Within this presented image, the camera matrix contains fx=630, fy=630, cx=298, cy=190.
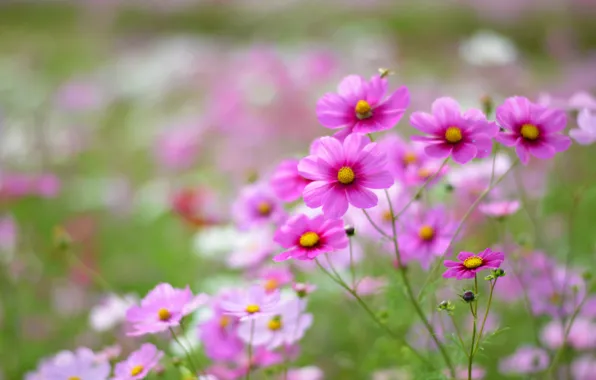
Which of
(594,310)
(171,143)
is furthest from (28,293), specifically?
(594,310)

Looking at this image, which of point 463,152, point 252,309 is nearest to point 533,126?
point 463,152

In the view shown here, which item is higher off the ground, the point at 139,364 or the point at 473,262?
the point at 473,262

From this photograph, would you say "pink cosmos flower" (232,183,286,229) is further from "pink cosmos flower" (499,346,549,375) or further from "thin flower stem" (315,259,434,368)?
"pink cosmos flower" (499,346,549,375)

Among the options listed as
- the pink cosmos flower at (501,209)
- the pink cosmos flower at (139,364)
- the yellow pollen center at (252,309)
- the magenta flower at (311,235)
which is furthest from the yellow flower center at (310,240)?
the pink cosmos flower at (501,209)

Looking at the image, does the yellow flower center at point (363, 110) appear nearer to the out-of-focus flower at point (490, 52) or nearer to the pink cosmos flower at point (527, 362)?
the pink cosmos flower at point (527, 362)

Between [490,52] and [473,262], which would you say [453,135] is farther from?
[490,52]

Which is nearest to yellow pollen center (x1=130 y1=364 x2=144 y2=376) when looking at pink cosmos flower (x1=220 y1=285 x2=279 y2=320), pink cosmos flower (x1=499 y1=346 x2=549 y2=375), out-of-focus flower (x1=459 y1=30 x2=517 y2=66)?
pink cosmos flower (x1=220 y1=285 x2=279 y2=320)
